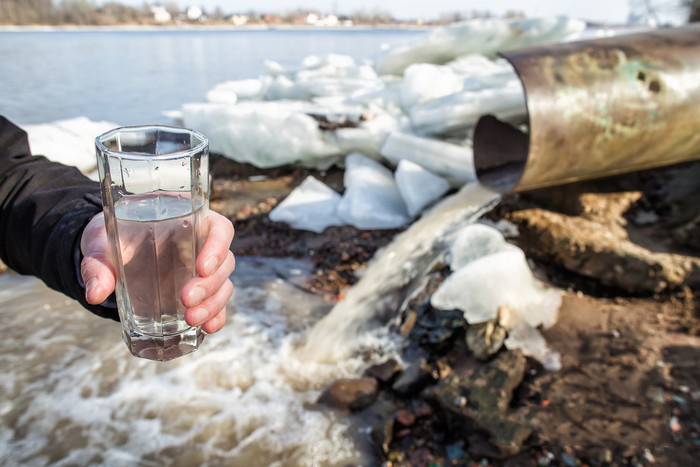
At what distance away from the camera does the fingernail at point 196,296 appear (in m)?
0.95

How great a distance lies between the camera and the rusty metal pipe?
116 inches

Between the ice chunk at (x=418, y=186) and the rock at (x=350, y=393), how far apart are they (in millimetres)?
2239

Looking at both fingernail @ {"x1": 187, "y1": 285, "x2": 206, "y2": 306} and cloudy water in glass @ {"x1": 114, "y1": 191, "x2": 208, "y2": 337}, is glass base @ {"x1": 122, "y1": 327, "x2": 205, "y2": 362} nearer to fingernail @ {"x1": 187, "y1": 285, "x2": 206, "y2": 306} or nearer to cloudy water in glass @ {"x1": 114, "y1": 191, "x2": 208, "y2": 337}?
cloudy water in glass @ {"x1": 114, "y1": 191, "x2": 208, "y2": 337}

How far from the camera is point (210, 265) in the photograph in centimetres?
96

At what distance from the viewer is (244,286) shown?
4.05 m

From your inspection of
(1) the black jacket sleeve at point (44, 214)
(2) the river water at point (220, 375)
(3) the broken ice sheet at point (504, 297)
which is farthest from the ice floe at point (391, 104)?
(1) the black jacket sleeve at point (44, 214)

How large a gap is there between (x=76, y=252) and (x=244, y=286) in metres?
2.91

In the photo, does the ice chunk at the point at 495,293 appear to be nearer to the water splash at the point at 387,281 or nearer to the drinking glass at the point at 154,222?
the water splash at the point at 387,281

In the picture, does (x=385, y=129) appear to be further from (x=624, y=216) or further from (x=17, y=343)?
(x=17, y=343)

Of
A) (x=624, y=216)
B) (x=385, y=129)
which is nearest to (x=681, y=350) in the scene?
(x=624, y=216)

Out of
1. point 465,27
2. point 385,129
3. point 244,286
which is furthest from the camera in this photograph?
point 465,27

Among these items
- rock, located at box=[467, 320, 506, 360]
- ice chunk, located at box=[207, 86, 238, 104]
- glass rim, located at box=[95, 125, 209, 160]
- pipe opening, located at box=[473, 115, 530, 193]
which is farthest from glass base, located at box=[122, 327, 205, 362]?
ice chunk, located at box=[207, 86, 238, 104]

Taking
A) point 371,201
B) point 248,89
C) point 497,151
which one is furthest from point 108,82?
point 497,151

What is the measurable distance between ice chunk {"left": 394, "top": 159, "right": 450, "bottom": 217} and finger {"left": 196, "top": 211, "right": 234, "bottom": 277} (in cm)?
376
